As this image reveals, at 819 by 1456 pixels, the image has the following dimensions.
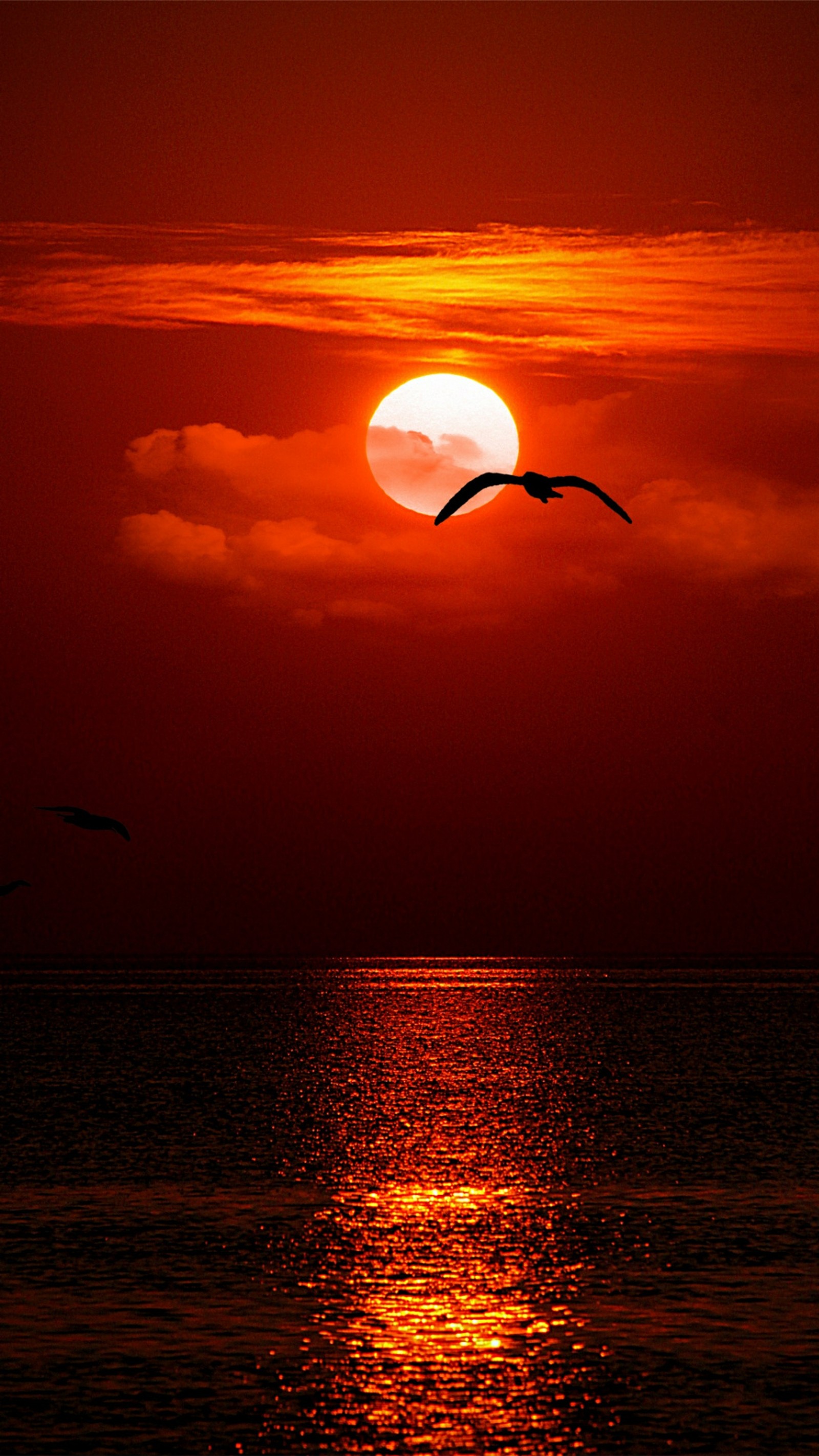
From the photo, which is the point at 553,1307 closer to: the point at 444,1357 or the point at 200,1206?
the point at 444,1357

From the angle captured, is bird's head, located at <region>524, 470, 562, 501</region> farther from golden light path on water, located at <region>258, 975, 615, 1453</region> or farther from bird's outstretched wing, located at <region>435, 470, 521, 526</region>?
golden light path on water, located at <region>258, 975, 615, 1453</region>

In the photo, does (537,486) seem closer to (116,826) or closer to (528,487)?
(528,487)

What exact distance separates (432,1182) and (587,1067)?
62167 mm

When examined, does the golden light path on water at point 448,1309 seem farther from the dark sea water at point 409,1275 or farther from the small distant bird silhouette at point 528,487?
the small distant bird silhouette at point 528,487

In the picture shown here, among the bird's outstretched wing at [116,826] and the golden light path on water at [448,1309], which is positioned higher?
the bird's outstretched wing at [116,826]

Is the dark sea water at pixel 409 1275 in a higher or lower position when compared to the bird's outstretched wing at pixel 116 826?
lower

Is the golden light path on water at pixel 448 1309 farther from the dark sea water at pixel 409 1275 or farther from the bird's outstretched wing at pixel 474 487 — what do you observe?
the bird's outstretched wing at pixel 474 487

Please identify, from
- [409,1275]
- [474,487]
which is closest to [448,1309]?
[409,1275]

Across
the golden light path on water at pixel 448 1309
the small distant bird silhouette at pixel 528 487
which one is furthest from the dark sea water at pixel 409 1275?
the small distant bird silhouette at pixel 528 487

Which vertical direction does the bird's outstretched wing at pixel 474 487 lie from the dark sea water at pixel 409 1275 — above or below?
above

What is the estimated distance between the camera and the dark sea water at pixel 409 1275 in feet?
92.0

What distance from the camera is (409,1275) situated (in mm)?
39906

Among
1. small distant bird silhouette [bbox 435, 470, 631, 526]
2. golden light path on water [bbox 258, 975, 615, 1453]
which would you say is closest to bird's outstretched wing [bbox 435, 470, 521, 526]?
small distant bird silhouette [bbox 435, 470, 631, 526]

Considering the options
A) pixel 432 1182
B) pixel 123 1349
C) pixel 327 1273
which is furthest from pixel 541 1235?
pixel 123 1349
